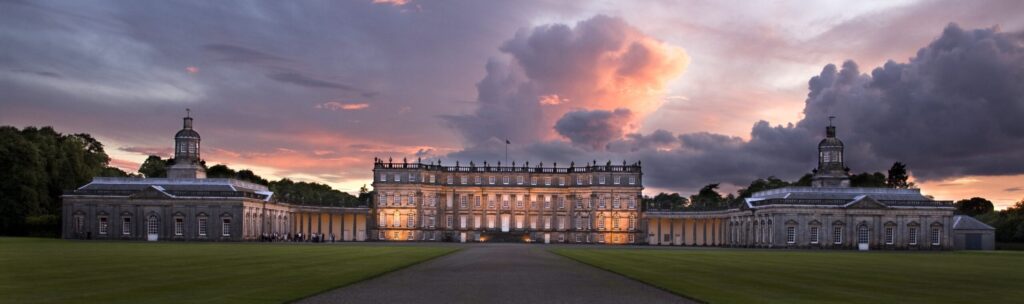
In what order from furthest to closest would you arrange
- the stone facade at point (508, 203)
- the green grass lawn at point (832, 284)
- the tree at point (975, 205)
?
1. the tree at point (975, 205)
2. the stone facade at point (508, 203)
3. the green grass lawn at point (832, 284)

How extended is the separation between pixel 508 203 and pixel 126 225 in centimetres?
5415

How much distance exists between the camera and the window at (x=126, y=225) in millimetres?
97438

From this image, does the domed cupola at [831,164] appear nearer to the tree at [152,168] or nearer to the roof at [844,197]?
the roof at [844,197]

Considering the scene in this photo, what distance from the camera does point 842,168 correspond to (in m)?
111

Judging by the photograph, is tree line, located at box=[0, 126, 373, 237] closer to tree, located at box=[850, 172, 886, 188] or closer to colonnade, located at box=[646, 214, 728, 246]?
colonnade, located at box=[646, 214, 728, 246]

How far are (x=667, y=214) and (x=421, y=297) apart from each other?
106203 millimetres

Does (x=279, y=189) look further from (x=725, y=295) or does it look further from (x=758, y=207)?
(x=725, y=295)

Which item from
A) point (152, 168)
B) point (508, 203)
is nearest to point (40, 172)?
point (152, 168)

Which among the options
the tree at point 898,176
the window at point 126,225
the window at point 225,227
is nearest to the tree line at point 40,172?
the window at point 126,225

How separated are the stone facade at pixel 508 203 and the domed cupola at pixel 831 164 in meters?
28.1

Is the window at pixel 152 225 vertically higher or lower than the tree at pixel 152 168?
lower

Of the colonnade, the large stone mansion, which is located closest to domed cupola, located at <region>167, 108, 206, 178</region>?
the large stone mansion

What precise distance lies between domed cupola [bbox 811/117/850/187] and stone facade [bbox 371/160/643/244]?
28087 mm

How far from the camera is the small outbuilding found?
9581cm
